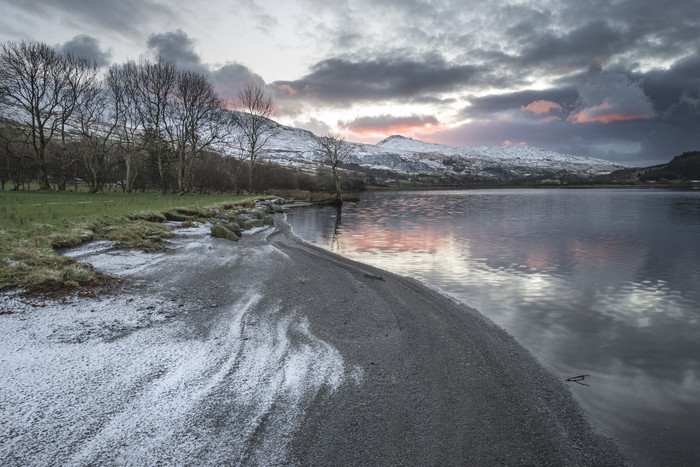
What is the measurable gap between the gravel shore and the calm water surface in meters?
0.74

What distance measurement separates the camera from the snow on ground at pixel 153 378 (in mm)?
3453

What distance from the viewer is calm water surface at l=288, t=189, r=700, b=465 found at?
16.3ft

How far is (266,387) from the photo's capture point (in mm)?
4594

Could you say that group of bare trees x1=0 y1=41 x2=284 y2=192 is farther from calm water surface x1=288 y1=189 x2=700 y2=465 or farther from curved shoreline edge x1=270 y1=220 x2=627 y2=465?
curved shoreline edge x1=270 y1=220 x2=627 y2=465

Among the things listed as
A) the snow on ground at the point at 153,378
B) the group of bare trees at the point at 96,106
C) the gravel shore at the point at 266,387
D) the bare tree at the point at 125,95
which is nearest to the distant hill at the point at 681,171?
the group of bare trees at the point at 96,106

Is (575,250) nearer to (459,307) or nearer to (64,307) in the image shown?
(459,307)

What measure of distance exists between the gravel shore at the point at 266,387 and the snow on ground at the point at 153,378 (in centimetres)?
2

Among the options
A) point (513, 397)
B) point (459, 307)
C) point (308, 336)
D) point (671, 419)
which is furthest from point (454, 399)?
point (459, 307)

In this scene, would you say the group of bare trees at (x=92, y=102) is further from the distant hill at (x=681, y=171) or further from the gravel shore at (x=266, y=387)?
the distant hill at (x=681, y=171)

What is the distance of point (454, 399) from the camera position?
4.70m

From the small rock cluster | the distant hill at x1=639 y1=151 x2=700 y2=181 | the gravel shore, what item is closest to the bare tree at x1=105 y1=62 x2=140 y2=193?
the small rock cluster

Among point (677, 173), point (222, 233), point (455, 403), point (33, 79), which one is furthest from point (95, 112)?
point (677, 173)

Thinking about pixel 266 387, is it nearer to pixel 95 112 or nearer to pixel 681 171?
pixel 95 112

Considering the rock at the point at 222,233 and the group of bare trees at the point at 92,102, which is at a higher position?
the group of bare trees at the point at 92,102
